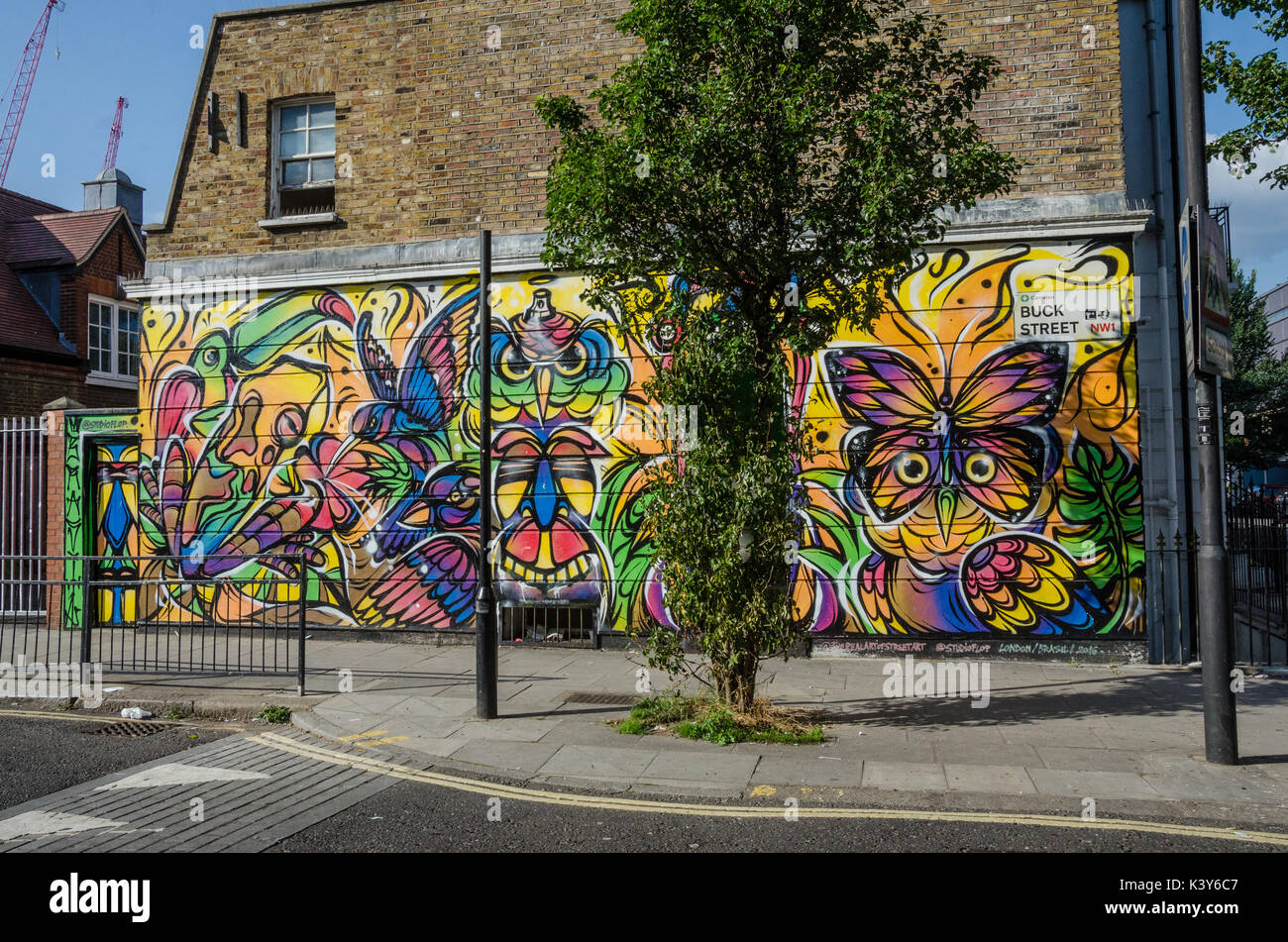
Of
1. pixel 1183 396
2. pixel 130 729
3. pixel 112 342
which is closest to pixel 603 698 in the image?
pixel 130 729

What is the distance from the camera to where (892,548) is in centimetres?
1123

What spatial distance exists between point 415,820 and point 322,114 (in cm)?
1118

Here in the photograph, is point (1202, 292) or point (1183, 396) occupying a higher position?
point (1202, 292)

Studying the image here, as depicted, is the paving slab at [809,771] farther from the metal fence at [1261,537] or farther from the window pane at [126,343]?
the window pane at [126,343]

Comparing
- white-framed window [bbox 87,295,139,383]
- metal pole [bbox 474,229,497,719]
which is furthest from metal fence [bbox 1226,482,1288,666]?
white-framed window [bbox 87,295,139,383]

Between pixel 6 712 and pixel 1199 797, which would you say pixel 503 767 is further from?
pixel 6 712

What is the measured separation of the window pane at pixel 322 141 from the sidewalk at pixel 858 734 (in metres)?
7.39

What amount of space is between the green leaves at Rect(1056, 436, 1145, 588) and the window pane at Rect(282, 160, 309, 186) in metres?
11.1

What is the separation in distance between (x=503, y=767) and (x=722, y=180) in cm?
495

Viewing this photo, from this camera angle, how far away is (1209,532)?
695cm

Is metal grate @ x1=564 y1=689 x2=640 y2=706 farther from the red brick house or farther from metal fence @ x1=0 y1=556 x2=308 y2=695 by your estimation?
the red brick house

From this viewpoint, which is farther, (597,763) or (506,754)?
(506,754)

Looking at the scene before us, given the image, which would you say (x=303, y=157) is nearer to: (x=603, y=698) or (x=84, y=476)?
(x=84, y=476)
